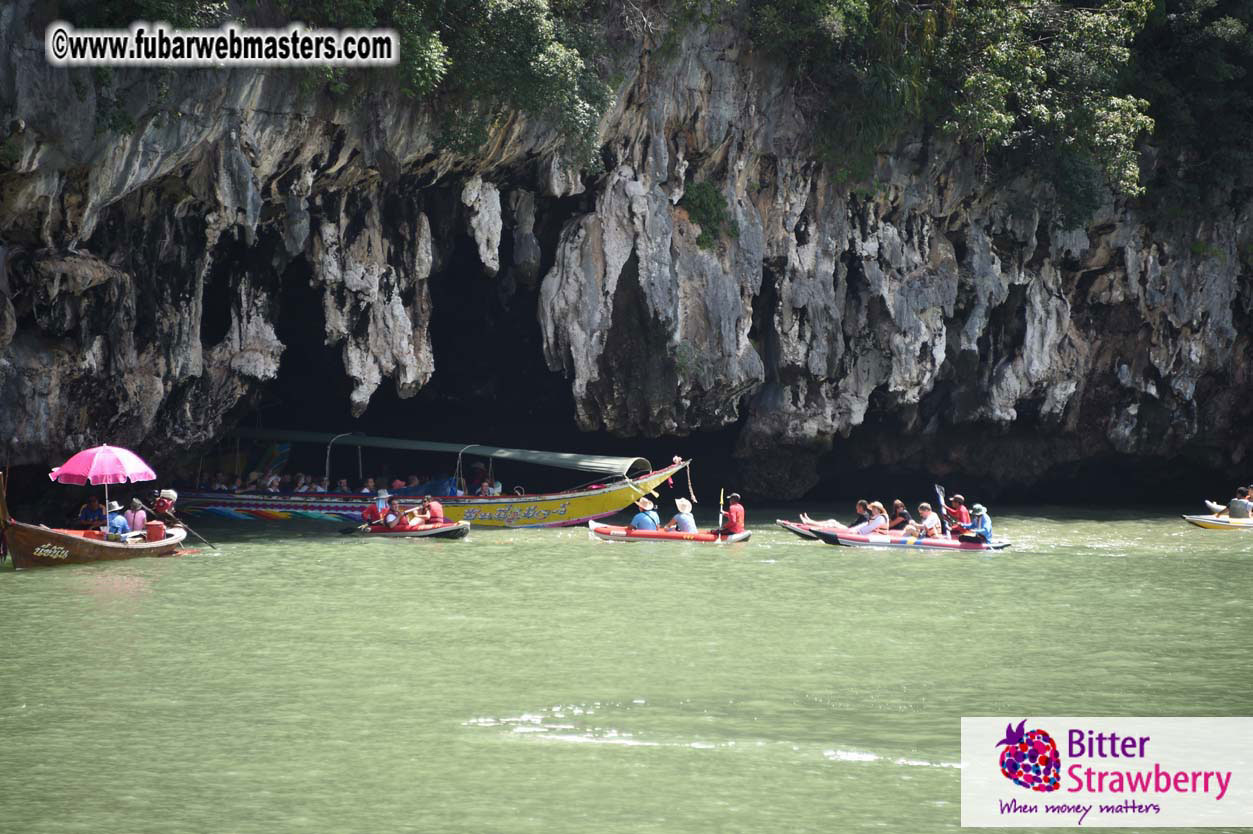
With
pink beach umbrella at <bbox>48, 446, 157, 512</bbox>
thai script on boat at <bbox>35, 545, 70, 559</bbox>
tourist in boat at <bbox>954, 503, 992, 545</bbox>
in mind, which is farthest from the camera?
tourist in boat at <bbox>954, 503, 992, 545</bbox>

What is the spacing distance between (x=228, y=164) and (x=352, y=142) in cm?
235

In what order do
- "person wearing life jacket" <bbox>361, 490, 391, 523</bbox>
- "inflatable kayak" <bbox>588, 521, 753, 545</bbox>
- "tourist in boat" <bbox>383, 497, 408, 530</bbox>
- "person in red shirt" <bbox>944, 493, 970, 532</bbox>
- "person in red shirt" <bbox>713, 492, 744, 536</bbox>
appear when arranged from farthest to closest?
1. "person wearing life jacket" <bbox>361, 490, 391, 523</bbox>
2. "person in red shirt" <bbox>944, 493, 970, 532</bbox>
3. "tourist in boat" <bbox>383, 497, 408, 530</bbox>
4. "person in red shirt" <bbox>713, 492, 744, 536</bbox>
5. "inflatable kayak" <bbox>588, 521, 753, 545</bbox>

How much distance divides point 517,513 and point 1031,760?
54.8 ft

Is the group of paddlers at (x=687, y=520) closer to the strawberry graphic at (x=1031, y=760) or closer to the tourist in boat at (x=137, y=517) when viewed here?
the tourist in boat at (x=137, y=517)

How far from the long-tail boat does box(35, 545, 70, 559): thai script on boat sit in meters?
6.83

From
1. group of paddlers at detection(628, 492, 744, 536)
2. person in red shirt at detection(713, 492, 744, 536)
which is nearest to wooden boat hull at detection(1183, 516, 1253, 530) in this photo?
group of paddlers at detection(628, 492, 744, 536)

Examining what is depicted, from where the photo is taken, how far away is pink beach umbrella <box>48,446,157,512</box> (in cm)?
1831

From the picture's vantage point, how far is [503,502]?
2523 cm

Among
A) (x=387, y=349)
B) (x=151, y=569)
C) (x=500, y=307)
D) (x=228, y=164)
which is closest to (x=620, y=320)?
(x=500, y=307)

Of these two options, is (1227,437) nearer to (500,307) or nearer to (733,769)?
(500,307)

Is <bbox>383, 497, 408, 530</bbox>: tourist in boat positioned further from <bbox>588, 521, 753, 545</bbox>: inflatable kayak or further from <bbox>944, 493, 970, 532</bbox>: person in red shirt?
<bbox>944, 493, 970, 532</bbox>: person in red shirt

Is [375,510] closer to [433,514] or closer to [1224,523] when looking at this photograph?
[433,514]

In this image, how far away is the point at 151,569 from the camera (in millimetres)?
18562

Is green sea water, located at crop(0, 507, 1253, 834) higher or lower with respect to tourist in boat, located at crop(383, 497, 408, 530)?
lower
